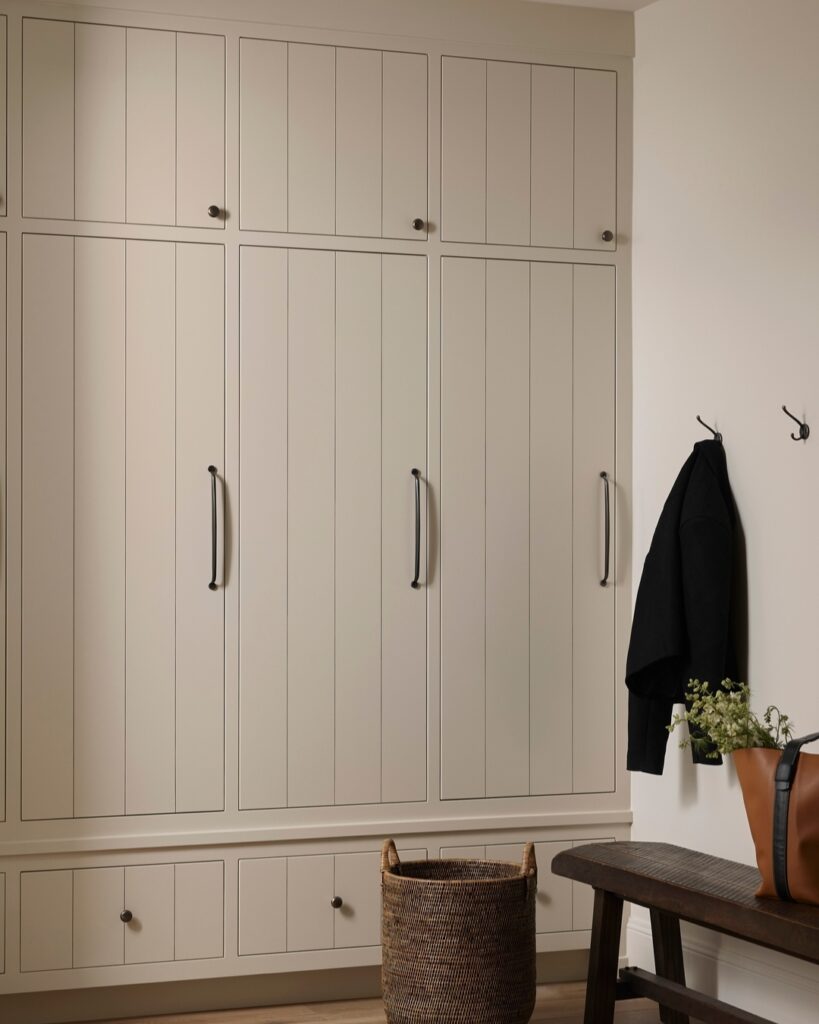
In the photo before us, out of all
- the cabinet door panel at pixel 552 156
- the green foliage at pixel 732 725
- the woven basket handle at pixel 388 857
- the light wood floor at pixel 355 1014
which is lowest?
the light wood floor at pixel 355 1014

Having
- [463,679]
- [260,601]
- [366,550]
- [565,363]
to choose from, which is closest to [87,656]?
[260,601]

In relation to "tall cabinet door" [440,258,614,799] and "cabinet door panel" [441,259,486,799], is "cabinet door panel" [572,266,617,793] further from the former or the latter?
"cabinet door panel" [441,259,486,799]

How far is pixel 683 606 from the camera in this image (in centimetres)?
305

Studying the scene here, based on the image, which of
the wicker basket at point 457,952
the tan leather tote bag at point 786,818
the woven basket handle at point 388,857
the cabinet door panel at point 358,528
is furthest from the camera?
the cabinet door panel at point 358,528

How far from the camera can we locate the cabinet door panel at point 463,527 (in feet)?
10.9

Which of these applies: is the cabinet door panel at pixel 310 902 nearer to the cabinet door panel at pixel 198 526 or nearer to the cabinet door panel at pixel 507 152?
the cabinet door panel at pixel 198 526

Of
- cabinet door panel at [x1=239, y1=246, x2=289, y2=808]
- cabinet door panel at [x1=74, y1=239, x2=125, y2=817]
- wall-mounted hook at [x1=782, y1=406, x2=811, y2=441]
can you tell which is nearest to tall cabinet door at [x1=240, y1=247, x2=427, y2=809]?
cabinet door panel at [x1=239, y1=246, x2=289, y2=808]

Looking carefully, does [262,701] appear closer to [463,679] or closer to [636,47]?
[463,679]

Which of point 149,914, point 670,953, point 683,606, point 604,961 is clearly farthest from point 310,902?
point 683,606

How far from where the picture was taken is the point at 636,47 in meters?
3.47

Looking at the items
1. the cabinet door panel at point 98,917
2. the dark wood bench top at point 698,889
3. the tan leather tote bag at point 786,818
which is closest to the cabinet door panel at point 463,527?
the dark wood bench top at point 698,889

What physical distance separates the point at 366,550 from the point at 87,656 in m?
0.77

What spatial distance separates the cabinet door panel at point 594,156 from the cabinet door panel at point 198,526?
1.03 m

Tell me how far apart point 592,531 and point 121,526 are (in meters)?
1.29
